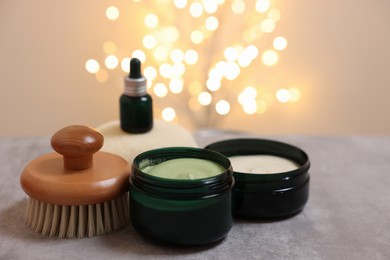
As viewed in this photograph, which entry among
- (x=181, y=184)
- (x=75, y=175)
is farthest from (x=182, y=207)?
(x=75, y=175)

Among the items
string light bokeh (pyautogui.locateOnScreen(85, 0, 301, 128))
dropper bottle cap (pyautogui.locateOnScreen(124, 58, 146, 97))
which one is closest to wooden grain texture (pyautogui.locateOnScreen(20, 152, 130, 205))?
dropper bottle cap (pyautogui.locateOnScreen(124, 58, 146, 97))

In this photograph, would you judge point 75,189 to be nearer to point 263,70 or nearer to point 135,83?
point 135,83

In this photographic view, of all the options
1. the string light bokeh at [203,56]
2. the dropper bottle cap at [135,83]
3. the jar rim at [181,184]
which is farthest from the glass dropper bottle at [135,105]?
the string light bokeh at [203,56]

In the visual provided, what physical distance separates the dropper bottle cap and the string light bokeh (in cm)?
69

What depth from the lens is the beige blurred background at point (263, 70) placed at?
145 centimetres

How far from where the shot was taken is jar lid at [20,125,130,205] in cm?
62

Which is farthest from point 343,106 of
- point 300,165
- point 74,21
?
point 300,165

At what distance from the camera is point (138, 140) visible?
2.49 feet

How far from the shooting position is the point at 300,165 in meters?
0.76

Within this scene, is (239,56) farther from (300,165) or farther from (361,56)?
(300,165)

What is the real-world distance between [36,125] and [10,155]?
A: 628 mm

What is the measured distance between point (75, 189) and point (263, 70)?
102 cm

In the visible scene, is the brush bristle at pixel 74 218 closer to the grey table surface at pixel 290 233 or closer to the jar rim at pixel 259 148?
the grey table surface at pixel 290 233

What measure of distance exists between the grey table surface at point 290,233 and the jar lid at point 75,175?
0.18 feet
